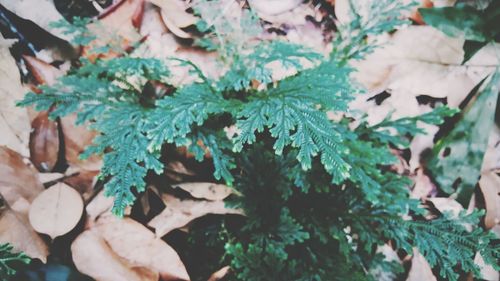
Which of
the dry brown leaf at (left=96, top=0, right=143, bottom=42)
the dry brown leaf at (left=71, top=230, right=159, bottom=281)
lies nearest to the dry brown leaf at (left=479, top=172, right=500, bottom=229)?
the dry brown leaf at (left=71, top=230, right=159, bottom=281)

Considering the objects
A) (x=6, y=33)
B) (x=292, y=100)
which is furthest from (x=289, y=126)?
(x=6, y=33)

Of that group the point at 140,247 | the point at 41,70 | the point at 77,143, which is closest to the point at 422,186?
the point at 140,247

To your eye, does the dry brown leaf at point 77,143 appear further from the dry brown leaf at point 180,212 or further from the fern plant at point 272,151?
the dry brown leaf at point 180,212

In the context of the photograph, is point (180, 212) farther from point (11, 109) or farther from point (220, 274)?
point (11, 109)

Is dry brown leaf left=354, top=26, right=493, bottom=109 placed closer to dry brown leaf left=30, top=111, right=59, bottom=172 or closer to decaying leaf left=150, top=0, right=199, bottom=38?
decaying leaf left=150, top=0, right=199, bottom=38

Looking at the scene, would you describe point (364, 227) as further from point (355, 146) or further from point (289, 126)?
point (289, 126)

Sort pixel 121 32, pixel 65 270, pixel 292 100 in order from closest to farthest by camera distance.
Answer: pixel 292 100 < pixel 65 270 < pixel 121 32
